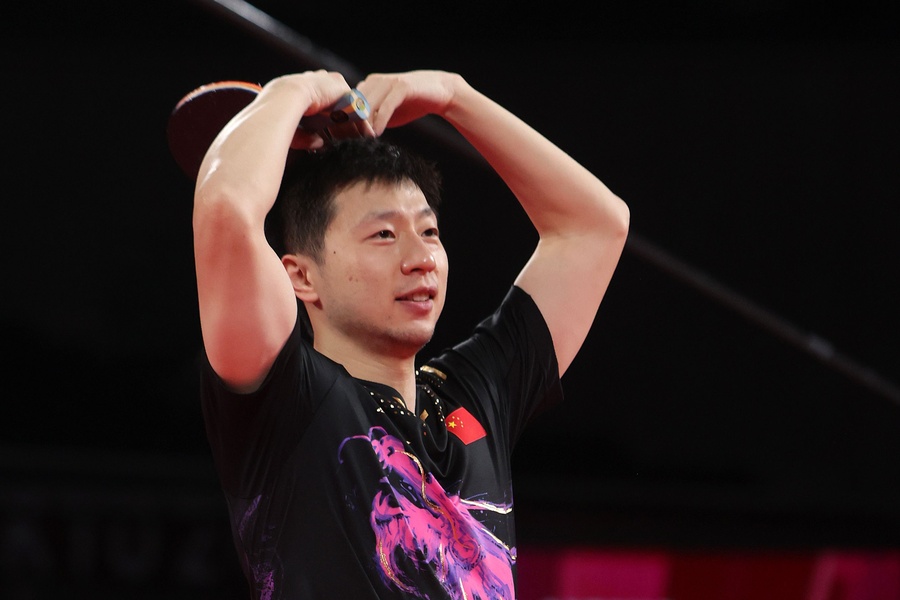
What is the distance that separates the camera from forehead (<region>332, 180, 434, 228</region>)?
1285 mm

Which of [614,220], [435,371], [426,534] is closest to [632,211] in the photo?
[614,220]

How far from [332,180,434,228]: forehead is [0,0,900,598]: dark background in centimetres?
238

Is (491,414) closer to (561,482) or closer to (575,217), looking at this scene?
(575,217)

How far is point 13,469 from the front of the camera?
3096mm

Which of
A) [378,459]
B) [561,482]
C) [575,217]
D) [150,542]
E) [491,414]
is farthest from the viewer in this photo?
[561,482]

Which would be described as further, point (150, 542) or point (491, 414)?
point (150, 542)

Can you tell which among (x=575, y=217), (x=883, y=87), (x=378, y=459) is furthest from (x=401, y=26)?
(x=378, y=459)

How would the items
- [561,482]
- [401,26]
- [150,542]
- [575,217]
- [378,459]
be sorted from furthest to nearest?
[401,26] < [561,482] < [150,542] < [575,217] < [378,459]

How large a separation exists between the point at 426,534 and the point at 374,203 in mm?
400

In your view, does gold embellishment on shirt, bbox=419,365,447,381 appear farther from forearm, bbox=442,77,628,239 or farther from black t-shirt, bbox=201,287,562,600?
forearm, bbox=442,77,628,239

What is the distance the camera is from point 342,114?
131cm

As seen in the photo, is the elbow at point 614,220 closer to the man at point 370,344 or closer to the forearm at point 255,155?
the man at point 370,344

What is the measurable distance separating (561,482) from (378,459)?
2432mm

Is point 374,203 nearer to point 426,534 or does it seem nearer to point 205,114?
point 205,114
